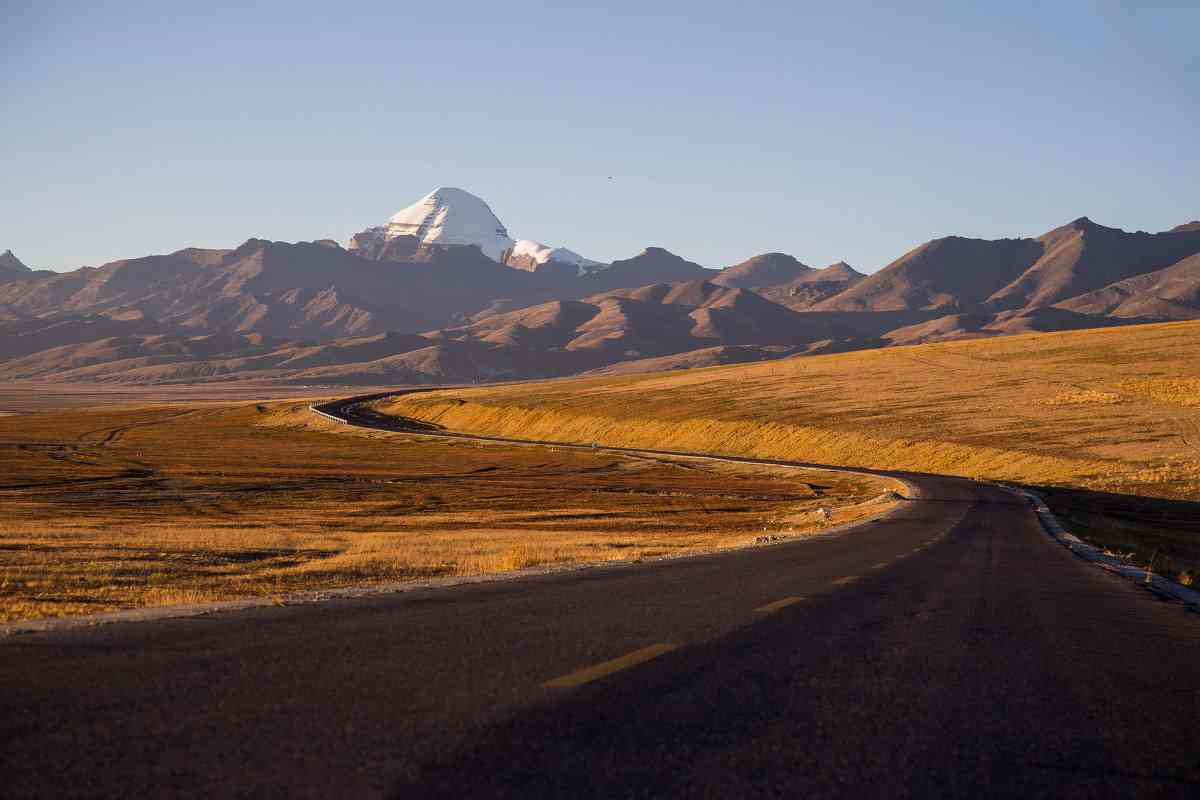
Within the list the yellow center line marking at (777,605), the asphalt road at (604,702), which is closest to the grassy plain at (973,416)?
the yellow center line marking at (777,605)

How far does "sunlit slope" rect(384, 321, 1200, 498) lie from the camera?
7112cm

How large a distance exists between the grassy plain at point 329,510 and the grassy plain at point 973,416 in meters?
11.7

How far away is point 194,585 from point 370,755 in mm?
15191

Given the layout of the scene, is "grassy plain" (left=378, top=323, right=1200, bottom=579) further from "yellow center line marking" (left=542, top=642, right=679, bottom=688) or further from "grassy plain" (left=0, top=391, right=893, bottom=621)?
"yellow center line marking" (left=542, top=642, right=679, bottom=688)

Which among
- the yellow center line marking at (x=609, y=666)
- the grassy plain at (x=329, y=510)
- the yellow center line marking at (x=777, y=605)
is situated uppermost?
the yellow center line marking at (x=609, y=666)

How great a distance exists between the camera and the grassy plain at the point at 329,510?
21750 millimetres

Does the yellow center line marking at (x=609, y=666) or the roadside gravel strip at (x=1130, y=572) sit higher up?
the yellow center line marking at (x=609, y=666)

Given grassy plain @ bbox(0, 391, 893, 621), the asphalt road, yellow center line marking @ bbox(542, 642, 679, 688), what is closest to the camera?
the asphalt road

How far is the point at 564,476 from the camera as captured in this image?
73.2 m

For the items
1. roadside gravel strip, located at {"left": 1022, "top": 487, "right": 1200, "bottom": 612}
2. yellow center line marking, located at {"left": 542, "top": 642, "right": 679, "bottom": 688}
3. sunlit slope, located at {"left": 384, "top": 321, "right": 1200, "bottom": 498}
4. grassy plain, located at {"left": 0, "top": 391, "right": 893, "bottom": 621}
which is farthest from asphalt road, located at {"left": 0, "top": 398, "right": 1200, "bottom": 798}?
sunlit slope, located at {"left": 384, "top": 321, "right": 1200, "bottom": 498}

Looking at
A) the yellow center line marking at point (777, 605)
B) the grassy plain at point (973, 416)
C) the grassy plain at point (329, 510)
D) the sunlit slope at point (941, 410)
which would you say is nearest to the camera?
the yellow center line marking at point (777, 605)

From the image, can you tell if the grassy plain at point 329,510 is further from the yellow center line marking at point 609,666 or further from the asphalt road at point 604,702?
the yellow center line marking at point 609,666

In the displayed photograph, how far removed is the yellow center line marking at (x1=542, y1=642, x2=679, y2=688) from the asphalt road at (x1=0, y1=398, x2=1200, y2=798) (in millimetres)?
40

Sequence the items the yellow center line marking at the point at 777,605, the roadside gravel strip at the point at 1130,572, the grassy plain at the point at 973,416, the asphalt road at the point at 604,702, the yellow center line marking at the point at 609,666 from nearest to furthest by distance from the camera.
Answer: the asphalt road at the point at 604,702 → the yellow center line marking at the point at 609,666 → the yellow center line marking at the point at 777,605 → the roadside gravel strip at the point at 1130,572 → the grassy plain at the point at 973,416
